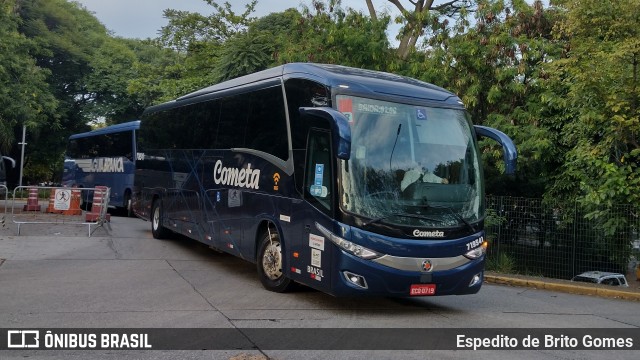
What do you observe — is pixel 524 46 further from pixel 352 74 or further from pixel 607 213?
pixel 352 74

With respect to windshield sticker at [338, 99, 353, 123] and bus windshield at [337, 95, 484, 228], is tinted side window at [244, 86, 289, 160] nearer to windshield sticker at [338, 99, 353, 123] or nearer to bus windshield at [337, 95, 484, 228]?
windshield sticker at [338, 99, 353, 123]

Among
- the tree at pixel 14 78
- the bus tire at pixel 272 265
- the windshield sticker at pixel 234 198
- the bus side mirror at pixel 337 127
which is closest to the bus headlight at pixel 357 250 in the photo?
the bus side mirror at pixel 337 127

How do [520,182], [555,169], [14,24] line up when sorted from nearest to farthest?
[555,169] → [520,182] → [14,24]

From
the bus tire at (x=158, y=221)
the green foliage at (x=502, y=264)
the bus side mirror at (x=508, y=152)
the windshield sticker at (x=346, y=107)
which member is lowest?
the green foliage at (x=502, y=264)

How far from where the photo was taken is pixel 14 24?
25953 millimetres

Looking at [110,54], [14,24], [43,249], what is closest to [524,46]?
[43,249]

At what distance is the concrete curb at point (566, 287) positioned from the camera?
40.5ft

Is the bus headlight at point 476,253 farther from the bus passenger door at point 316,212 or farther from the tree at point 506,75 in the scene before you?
the tree at point 506,75

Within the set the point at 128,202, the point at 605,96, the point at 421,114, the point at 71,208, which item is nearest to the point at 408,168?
the point at 421,114

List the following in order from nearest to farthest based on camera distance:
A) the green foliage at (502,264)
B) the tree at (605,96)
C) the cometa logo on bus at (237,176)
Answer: the cometa logo on bus at (237,176)
the tree at (605,96)
the green foliage at (502,264)

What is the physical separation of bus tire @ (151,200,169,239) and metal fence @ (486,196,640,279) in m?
8.18

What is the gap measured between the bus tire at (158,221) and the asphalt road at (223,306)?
2283mm

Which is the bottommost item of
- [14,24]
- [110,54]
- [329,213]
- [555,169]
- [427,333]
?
[427,333]

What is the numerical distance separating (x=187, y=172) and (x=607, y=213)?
9.51 m
